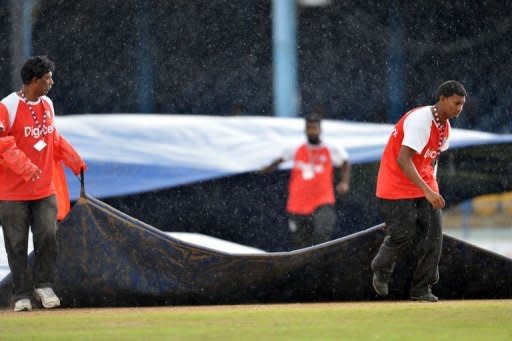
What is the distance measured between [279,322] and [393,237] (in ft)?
5.01

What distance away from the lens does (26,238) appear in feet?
31.3

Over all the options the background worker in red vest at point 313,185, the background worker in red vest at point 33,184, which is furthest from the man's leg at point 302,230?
the background worker in red vest at point 33,184

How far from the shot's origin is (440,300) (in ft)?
32.9

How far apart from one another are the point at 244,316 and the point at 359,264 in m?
1.40

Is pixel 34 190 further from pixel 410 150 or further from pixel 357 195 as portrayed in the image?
pixel 357 195

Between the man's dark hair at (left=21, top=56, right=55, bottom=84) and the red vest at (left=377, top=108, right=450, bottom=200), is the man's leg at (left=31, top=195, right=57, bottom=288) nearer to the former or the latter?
the man's dark hair at (left=21, top=56, right=55, bottom=84)

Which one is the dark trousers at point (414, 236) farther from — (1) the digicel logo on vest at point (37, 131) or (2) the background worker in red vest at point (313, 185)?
(2) the background worker in red vest at point (313, 185)

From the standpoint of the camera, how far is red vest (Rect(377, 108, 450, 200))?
9.63 m

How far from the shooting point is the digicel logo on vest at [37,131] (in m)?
9.38

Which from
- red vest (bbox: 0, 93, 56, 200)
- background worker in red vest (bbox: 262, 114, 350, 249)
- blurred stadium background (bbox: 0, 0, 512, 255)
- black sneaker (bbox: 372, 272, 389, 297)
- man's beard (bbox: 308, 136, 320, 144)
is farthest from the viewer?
blurred stadium background (bbox: 0, 0, 512, 255)

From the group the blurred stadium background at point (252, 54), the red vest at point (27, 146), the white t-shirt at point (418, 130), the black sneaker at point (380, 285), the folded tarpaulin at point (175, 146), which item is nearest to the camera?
the red vest at point (27, 146)

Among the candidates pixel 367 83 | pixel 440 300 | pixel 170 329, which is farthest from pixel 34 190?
pixel 367 83

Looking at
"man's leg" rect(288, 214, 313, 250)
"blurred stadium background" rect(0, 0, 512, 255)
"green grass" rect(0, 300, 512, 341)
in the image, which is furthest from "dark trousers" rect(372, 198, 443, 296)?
"blurred stadium background" rect(0, 0, 512, 255)

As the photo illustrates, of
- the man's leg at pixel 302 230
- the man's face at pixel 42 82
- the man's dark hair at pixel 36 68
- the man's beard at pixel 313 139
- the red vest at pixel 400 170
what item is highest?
the man's dark hair at pixel 36 68
